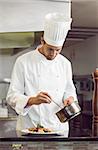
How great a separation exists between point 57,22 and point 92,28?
0.37 m

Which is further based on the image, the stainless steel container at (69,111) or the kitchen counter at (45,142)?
the stainless steel container at (69,111)

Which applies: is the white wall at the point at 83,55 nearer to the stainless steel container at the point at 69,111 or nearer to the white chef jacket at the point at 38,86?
the white chef jacket at the point at 38,86

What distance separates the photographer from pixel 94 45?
1.60 metres

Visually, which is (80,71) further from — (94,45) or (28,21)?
(28,21)

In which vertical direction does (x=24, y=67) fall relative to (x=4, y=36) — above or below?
below

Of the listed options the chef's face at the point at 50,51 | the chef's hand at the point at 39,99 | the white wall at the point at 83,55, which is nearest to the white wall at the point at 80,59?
the white wall at the point at 83,55

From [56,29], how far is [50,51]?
105 mm

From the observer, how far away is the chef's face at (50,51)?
4.26 ft

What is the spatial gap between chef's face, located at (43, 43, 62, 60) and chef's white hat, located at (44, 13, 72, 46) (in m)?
0.02

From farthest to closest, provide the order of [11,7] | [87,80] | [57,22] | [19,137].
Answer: [11,7]
[87,80]
[57,22]
[19,137]

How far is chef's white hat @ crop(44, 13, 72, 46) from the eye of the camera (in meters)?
1.24

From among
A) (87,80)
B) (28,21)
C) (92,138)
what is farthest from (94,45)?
(92,138)

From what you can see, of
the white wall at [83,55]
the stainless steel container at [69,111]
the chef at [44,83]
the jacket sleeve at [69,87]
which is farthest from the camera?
the white wall at [83,55]

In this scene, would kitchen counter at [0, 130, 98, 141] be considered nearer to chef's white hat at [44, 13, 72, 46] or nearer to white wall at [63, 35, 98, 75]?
chef's white hat at [44, 13, 72, 46]
